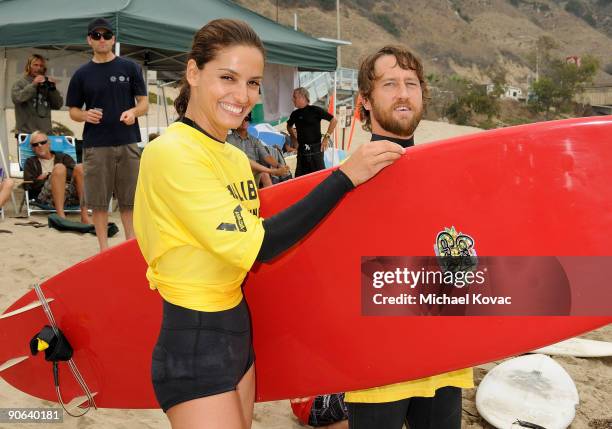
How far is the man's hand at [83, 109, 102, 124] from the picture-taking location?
3.92 meters

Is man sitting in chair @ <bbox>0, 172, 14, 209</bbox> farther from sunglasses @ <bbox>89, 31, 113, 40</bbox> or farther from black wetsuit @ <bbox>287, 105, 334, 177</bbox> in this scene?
black wetsuit @ <bbox>287, 105, 334, 177</bbox>

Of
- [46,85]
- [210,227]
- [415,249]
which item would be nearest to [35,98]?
[46,85]

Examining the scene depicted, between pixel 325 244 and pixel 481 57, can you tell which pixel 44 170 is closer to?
pixel 325 244

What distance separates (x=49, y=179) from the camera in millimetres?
6008

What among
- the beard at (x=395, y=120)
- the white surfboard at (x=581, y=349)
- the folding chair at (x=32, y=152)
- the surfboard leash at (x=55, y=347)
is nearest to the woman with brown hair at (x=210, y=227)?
the beard at (x=395, y=120)

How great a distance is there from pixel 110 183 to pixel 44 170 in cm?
251

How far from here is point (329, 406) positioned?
96.5 inches

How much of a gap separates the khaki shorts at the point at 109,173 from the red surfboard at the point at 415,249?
2286 millimetres

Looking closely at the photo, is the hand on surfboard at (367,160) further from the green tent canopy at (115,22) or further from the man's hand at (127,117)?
the green tent canopy at (115,22)

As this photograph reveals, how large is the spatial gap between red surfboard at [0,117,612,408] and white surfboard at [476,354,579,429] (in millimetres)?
1004

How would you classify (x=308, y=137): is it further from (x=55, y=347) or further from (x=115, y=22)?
(x=55, y=347)

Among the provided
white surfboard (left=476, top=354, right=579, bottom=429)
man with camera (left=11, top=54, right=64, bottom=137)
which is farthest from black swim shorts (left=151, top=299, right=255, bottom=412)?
man with camera (left=11, top=54, right=64, bottom=137)

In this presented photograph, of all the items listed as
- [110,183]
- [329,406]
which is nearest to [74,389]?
[329,406]

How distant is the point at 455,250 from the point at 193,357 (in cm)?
78
